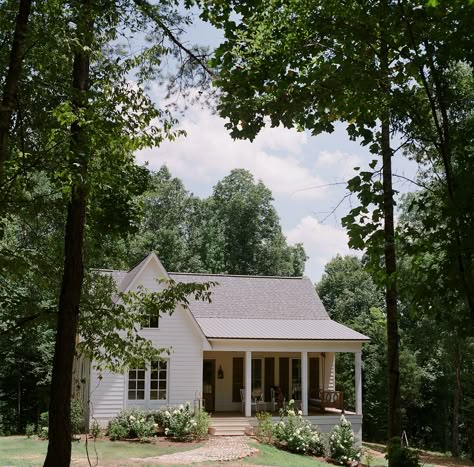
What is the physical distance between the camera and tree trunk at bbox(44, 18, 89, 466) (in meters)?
8.20

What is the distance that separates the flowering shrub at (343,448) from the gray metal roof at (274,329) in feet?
16.5

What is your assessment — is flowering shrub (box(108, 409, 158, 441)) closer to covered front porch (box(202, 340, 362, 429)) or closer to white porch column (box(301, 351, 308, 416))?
covered front porch (box(202, 340, 362, 429))

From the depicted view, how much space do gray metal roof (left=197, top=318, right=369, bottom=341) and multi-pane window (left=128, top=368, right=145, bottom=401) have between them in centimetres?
279

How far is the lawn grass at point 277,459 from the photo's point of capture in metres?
15.0

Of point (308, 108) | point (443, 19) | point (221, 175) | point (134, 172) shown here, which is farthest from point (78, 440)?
point (221, 175)

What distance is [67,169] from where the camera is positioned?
5.95 meters

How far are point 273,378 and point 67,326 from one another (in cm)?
1774

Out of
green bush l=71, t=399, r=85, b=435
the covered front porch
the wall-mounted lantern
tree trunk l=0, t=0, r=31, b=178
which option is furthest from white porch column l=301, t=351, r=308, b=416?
tree trunk l=0, t=0, r=31, b=178

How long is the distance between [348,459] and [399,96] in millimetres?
14221

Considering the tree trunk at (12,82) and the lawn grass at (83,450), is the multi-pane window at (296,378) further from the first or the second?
the tree trunk at (12,82)

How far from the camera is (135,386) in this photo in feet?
68.2

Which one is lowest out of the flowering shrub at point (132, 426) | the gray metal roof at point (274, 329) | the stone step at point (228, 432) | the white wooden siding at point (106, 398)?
the stone step at point (228, 432)

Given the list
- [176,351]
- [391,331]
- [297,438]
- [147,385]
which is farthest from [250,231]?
[391,331]

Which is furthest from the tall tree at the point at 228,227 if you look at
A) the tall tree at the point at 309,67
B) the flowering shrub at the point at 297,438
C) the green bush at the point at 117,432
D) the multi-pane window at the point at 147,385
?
the tall tree at the point at 309,67
